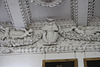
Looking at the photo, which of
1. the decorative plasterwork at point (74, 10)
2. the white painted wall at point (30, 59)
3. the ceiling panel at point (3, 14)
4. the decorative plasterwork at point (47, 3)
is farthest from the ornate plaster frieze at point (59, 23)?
the white painted wall at point (30, 59)

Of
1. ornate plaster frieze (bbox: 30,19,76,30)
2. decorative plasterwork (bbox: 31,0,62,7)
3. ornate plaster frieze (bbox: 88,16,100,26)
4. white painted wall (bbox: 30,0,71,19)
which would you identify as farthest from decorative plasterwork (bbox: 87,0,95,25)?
decorative plasterwork (bbox: 31,0,62,7)

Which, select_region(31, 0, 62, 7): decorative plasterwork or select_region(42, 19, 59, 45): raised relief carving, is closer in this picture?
select_region(31, 0, 62, 7): decorative plasterwork

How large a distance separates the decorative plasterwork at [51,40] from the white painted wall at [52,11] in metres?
0.29

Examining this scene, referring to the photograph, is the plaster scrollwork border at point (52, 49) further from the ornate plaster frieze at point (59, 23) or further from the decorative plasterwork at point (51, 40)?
the ornate plaster frieze at point (59, 23)

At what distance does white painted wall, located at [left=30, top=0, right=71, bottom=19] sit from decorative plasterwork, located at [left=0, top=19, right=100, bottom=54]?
0.29 metres

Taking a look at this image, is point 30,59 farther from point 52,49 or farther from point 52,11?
point 52,11

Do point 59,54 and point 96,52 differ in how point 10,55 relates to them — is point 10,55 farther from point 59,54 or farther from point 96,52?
point 96,52

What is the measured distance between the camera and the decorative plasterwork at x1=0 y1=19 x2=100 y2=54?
5.55 m

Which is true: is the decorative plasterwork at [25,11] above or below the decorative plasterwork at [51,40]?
above

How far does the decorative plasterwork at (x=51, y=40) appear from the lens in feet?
18.2

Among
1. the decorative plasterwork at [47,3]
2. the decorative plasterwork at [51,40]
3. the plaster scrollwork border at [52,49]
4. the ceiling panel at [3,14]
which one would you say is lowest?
the plaster scrollwork border at [52,49]

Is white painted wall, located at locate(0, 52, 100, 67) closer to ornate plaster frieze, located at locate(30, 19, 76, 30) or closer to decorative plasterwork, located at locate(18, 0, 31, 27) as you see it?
ornate plaster frieze, located at locate(30, 19, 76, 30)

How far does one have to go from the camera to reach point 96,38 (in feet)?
18.3

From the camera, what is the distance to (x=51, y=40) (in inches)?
223
